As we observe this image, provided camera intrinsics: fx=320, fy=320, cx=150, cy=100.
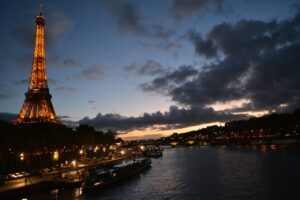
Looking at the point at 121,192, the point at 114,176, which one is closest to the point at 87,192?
the point at 121,192

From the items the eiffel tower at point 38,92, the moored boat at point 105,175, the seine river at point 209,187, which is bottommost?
the seine river at point 209,187

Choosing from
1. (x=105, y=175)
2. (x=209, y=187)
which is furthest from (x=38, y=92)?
(x=209, y=187)

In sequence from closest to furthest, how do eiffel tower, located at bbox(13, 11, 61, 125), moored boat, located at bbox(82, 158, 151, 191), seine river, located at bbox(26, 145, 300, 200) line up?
seine river, located at bbox(26, 145, 300, 200), moored boat, located at bbox(82, 158, 151, 191), eiffel tower, located at bbox(13, 11, 61, 125)

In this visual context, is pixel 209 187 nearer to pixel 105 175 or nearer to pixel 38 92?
pixel 105 175

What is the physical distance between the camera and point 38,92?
107 meters

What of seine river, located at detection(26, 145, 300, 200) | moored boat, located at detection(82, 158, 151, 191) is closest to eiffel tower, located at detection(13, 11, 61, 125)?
moored boat, located at detection(82, 158, 151, 191)

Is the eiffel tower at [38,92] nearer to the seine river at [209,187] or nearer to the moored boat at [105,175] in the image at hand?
the moored boat at [105,175]

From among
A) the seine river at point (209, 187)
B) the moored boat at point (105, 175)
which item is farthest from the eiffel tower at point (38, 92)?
the seine river at point (209, 187)

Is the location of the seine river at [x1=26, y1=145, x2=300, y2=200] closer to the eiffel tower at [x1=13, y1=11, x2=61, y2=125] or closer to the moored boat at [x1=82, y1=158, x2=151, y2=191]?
the moored boat at [x1=82, y1=158, x2=151, y2=191]

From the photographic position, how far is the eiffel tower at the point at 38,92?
104m

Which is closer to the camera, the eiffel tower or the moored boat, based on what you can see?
the moored boat

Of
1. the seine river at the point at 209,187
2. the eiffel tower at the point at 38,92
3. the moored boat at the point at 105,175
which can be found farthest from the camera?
the eiffel tower at the point at 38,92

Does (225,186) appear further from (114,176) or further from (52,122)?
(52,122)

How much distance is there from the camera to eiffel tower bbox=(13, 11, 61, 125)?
Answer: 342ft
